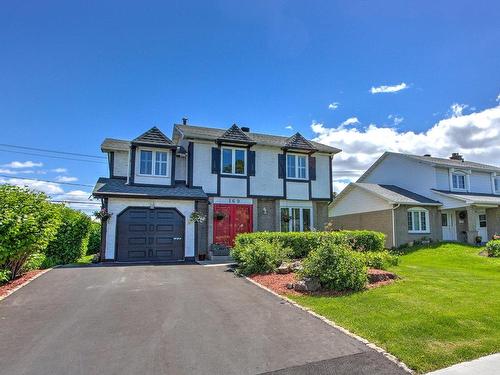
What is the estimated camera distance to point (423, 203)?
23.6 meters

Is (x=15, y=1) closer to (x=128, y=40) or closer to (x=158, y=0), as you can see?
(x=128, y=40)

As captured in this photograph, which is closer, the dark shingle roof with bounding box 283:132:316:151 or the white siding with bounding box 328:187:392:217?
the dark shingle roof with bounding box 283:132:316:151

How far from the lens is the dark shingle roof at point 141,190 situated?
1603cm

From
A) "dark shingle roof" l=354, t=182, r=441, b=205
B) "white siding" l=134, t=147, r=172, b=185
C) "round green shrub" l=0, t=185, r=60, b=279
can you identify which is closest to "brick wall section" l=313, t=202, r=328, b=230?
"dark shingle roof" l=354, t=182, r=441, b=205

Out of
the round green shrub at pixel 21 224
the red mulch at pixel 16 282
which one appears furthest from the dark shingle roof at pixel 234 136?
the red mulch at pixel 16 282

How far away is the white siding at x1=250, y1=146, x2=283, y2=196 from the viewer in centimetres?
1967

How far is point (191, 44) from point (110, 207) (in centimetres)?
851

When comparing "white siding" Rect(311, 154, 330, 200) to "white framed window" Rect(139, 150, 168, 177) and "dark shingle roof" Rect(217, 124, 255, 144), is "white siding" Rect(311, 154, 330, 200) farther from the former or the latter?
"white framed window" Rect(139, 150, 168, 177)

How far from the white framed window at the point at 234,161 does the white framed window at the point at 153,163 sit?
10.7ft

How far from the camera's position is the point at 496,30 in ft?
37.7

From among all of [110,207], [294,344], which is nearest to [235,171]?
[110,207]

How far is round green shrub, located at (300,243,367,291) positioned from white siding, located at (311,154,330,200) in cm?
1150

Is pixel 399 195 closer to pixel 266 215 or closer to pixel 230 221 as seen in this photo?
pixel 266 215

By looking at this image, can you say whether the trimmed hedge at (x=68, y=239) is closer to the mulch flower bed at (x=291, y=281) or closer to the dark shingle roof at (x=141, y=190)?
the dark shingle roof at (x=141, y=190)
